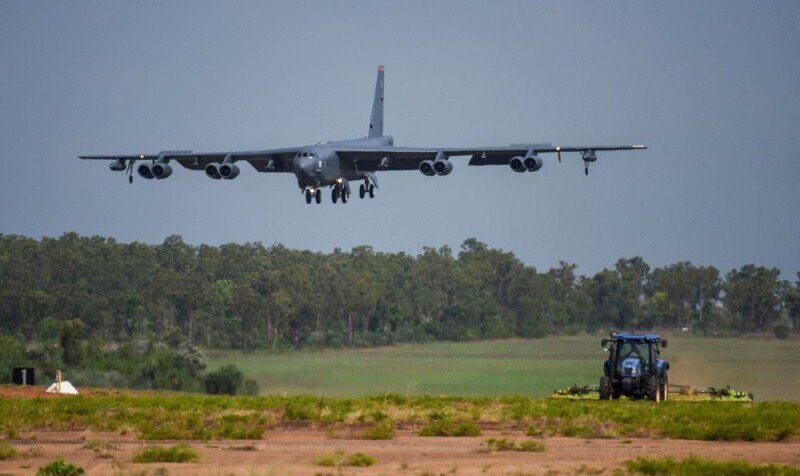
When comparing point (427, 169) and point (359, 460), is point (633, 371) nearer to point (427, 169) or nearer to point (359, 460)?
point (359, 460)

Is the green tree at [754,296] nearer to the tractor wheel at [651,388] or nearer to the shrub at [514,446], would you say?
the tractor wheel at [651,388]

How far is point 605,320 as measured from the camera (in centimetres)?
7925

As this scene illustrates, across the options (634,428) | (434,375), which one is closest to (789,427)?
(634,428)

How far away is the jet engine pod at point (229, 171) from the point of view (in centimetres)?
5197

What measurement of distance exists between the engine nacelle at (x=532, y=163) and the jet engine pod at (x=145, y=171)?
13.4m

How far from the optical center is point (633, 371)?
34938mm

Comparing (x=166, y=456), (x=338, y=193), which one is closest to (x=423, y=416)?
(x=166, y=456)

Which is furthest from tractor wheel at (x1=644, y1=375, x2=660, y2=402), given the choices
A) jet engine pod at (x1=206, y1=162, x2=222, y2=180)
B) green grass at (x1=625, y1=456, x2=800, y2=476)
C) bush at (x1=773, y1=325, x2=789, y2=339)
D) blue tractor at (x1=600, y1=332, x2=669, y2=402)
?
bush at (x1=773, y1=325, x2=789, y2=339)

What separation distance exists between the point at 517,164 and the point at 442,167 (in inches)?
103

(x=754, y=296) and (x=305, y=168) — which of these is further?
(x=754, y=296)

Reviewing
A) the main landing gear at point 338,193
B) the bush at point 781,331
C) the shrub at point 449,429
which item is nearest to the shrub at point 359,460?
the shrub at point 449,429

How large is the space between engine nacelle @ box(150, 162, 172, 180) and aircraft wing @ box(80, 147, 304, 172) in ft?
1.73

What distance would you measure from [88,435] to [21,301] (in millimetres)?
57425

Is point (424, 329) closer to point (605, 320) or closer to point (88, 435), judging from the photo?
point (605, 320)
